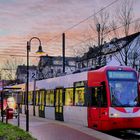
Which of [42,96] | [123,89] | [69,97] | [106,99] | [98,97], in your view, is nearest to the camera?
[106,99]

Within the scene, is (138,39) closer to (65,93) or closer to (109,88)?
(65,93)

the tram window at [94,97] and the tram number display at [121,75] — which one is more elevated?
the tram number display at [121,75]

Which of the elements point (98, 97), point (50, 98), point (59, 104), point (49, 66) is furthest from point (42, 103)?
point (49, 66)

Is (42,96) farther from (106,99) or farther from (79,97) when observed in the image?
(106,99)

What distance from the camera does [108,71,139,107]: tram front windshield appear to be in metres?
25.0

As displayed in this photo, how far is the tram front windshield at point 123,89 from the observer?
25.0 m

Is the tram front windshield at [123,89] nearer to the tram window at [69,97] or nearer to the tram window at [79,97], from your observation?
the tram window at [79,97]

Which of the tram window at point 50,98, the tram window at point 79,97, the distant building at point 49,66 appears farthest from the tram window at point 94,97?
the distant building at point 49,66

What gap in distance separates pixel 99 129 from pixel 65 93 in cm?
858

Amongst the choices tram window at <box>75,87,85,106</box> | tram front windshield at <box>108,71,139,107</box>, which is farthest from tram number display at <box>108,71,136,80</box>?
tram window at <box>75,87,85,106</box>

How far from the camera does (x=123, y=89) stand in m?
25.3

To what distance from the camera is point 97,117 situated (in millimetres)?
25609

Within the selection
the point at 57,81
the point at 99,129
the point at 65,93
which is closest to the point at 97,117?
the point at 99,129

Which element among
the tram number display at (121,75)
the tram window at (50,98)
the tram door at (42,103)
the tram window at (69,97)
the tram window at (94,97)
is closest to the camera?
the tram number display at (121,75)
